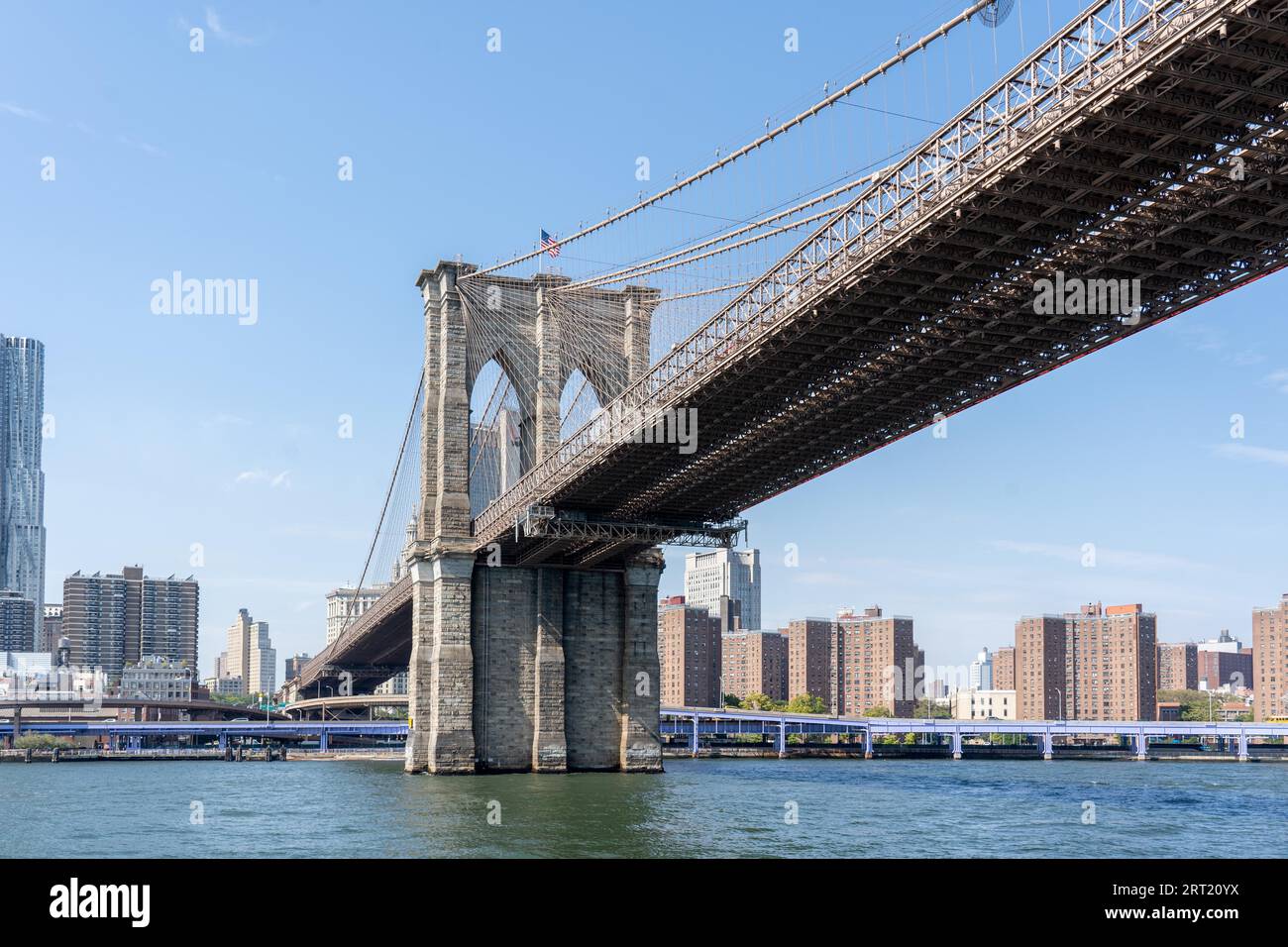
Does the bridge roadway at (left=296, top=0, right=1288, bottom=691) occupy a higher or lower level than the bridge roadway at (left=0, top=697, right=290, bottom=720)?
higher

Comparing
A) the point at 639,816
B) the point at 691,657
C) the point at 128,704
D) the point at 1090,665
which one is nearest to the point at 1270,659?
the point at 1090,665

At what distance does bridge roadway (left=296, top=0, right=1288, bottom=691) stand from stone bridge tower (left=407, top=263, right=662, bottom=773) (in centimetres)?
1168

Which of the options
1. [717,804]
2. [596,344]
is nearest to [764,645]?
[596,344]

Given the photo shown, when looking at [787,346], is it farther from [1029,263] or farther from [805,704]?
[805,704]

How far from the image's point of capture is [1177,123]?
24844 millimetres

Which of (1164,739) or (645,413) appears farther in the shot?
(1164,739)

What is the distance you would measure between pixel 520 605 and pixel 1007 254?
37.4m

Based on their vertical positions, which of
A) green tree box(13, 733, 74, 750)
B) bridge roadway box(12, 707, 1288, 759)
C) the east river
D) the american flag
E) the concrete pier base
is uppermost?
the american flag

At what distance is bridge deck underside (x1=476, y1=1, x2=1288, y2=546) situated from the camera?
2392cm

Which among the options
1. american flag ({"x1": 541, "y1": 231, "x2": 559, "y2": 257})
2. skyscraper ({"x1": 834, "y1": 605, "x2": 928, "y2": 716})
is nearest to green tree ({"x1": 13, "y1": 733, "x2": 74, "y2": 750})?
american flag ({"x1": 541, "y1": 231, "x2": 559, "y2": 257})

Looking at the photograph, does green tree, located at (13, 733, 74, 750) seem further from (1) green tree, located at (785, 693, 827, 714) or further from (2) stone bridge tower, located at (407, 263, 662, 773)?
(1) green tree, located at (785, 693, 827, 714)
